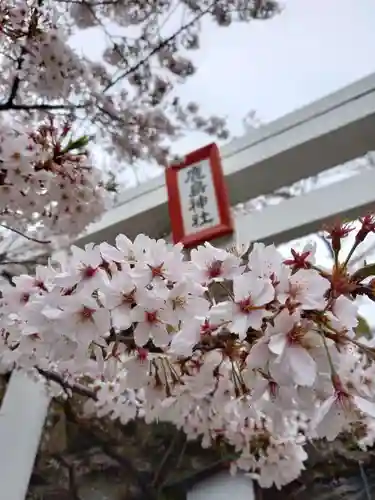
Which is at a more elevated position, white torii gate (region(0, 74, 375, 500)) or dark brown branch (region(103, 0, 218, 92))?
dark brown branch (region(103, 0, 218, 92))

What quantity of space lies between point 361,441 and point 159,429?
3.71 ft

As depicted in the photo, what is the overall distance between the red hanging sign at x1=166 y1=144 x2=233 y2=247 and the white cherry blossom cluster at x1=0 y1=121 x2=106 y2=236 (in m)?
0.50

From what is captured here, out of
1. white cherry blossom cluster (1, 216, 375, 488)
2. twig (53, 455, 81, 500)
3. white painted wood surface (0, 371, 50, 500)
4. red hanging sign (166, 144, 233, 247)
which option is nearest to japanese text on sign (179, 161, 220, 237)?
red hanging sign (166, 144, 233, 247)

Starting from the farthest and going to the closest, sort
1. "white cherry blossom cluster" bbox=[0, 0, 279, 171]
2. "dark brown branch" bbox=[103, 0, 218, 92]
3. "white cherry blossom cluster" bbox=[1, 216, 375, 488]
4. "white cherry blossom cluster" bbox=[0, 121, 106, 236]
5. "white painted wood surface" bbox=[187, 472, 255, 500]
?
"dark brown branch" bbox=[103, 0, 218, 92]
"white painted wood surface" bbox=[187, 472, 255, 500]
"white cherry blossom cluster" bbox=[0, 0, 279, 171]
"white cherry blossom cluster" bbox=[0, 121, 106, 236]
"white cherry blossom cluster" bbox=[1, 216, 375, 488]

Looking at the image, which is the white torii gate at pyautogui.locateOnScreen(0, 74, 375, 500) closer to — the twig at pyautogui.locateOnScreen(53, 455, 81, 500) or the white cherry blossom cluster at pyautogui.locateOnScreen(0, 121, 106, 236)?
the twig at pyautogui.locateOnScreen(53, 455, 81, 500)

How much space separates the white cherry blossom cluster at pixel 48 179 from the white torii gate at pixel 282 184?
814 millimetres

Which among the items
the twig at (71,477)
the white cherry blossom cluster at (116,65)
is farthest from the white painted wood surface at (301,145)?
the twig at (71,477)

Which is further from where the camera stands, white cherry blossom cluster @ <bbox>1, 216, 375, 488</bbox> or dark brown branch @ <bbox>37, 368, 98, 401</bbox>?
dark brown branch @ <bbox>37, 368, 98, 401</bbox>

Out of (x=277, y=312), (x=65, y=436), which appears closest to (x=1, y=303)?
(x=277, y=312)

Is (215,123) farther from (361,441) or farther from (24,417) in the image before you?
(361,441)

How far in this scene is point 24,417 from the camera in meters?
2.25

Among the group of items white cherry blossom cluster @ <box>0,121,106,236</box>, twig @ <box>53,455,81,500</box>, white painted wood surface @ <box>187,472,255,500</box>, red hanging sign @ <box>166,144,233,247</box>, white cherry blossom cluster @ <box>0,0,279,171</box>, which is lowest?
white painted wood surface @ <box>187,472,255,500</box>

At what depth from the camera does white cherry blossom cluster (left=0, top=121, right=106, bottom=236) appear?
50.7 inches

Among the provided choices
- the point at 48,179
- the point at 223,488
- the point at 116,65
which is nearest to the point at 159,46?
the point at 116,65
